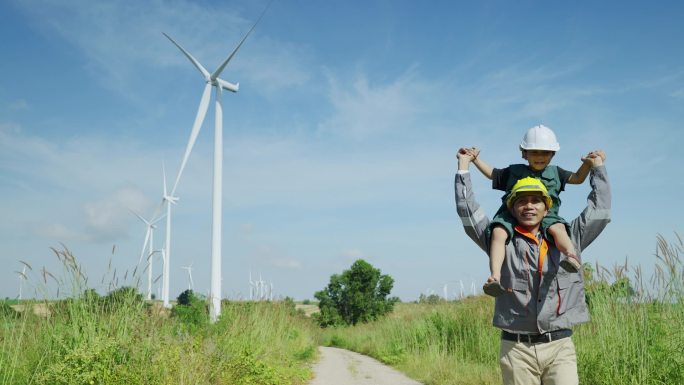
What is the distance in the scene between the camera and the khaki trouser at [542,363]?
138 inches

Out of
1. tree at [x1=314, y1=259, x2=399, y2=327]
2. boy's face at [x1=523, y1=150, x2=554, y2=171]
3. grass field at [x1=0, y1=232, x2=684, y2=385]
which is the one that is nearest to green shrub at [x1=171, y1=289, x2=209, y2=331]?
grass field at [x1=0, y1=232, x2=684, y2=385]

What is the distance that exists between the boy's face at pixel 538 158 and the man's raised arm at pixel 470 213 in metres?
0.47

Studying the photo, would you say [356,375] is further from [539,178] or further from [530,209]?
[530,209]

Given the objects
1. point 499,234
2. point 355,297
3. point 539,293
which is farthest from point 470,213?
point 355,297

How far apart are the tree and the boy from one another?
51824 millimetres

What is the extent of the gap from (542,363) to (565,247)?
735mm

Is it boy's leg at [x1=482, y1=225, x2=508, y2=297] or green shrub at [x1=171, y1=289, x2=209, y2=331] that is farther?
green shrub at [x1=171, y1=289, x2=209, y2=331]

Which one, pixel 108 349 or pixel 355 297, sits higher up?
pixel 355 297

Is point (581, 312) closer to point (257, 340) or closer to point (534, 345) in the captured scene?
point (534, 345)

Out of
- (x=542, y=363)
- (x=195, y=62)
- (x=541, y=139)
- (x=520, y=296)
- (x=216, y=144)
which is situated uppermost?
(x=195, y=62)

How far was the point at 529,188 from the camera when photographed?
11.8 ft

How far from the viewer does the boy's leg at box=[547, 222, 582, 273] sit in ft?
11.2

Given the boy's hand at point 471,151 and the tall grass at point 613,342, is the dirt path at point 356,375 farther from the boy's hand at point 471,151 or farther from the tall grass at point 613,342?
the boy's hand at point 471,151

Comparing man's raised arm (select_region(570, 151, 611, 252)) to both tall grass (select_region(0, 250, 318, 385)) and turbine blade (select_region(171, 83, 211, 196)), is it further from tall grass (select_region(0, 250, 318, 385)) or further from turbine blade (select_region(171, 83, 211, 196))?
turbine blade (select_region(171, 83, 211, 196))
